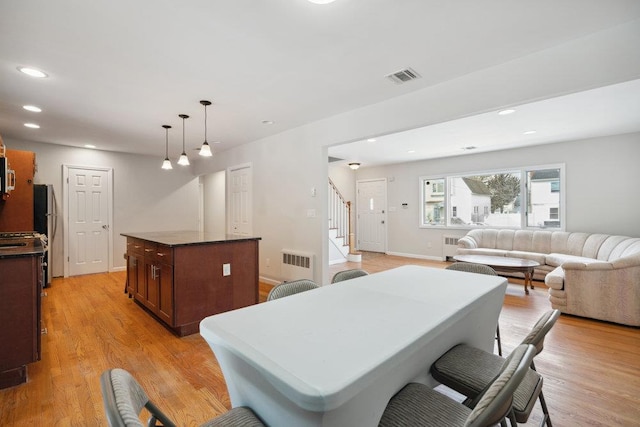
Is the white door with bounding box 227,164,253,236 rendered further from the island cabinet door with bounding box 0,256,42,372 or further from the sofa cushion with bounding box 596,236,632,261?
the sofa cushion with bounding box 596,236,632,261

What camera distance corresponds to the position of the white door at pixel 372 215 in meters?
8.64

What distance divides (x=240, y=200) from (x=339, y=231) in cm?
275

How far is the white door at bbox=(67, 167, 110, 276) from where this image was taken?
578 centimetres

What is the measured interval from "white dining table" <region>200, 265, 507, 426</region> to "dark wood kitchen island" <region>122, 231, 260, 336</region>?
189 cm

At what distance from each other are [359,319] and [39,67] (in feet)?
11.3

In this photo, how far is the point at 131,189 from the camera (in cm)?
648

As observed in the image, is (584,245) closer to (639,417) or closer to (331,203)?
(639,417)

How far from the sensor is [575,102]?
3648mm

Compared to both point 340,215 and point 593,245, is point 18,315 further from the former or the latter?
point 593,245

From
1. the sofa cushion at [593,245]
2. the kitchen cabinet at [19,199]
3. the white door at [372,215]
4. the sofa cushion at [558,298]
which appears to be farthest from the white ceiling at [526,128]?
the kitchen cabinet at [19,199]

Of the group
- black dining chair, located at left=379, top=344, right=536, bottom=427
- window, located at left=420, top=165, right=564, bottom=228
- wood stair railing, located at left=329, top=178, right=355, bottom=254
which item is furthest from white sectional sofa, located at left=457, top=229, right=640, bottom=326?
wood stair railing, located at left=329, top=178, right=355, bottom=254

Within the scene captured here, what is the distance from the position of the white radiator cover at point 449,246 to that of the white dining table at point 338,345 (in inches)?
228

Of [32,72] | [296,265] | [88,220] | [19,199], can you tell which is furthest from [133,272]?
[88,220]

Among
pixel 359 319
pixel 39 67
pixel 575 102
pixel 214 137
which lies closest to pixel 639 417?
pixel 359 319
